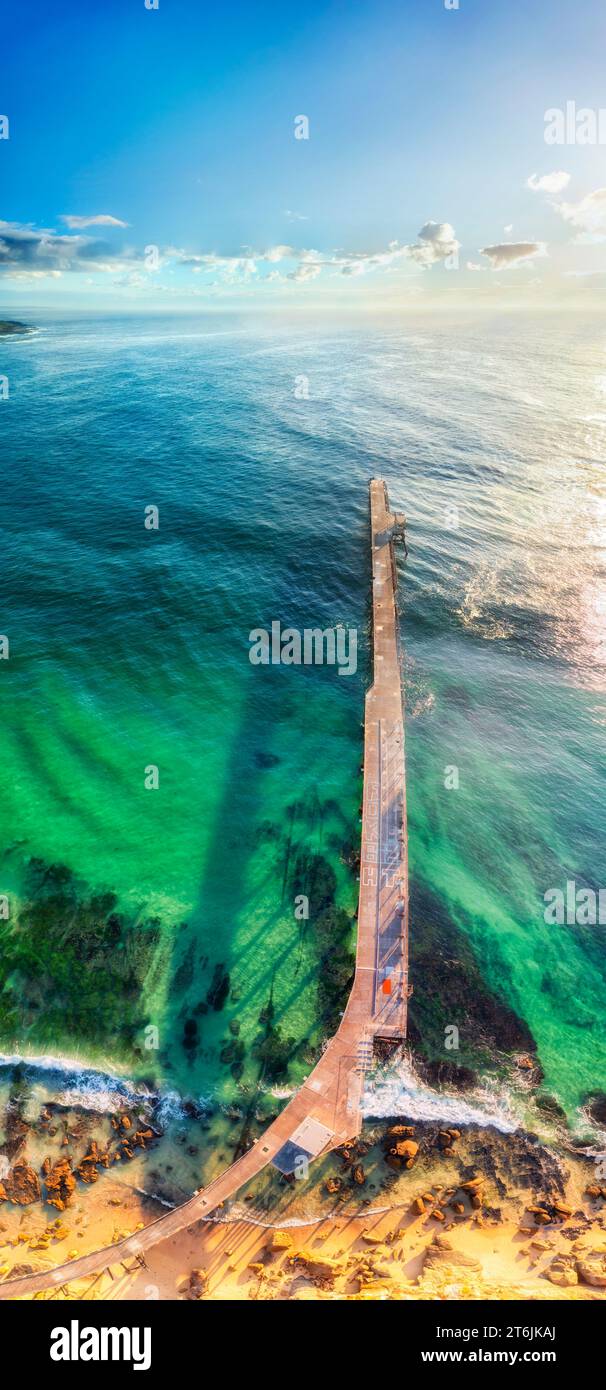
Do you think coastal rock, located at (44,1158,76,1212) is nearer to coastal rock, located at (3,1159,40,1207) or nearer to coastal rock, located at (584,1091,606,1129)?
coastal rock, located at (3,1159,40,1207)

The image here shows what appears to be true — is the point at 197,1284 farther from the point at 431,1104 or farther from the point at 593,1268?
the point at 593,1268

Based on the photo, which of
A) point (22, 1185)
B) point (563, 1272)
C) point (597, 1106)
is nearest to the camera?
point (563, 1272)

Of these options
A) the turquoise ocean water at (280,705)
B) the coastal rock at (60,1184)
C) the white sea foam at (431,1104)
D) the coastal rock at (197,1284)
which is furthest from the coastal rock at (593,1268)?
the coastal rock at (60,1184)

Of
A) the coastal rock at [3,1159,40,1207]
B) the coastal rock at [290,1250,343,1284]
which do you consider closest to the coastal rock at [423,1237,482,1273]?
the coastal rock at [290,1250,343,1284]

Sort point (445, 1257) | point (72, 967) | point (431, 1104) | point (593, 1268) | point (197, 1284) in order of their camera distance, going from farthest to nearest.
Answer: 1. point (72, 967)
2. point (431, 1104)
3. point (445, 1257)
4. point (593, 1268)
5. point (197, 1284)

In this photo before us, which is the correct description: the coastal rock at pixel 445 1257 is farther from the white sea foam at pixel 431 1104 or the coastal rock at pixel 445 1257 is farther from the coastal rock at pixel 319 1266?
the white sea foam at pixel 431 1104

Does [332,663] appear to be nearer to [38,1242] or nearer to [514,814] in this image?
[514,814]

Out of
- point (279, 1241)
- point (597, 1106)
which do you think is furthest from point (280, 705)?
point (279, 1241)

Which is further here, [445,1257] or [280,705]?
[280,705]

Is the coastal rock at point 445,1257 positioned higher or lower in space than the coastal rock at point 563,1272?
higher
